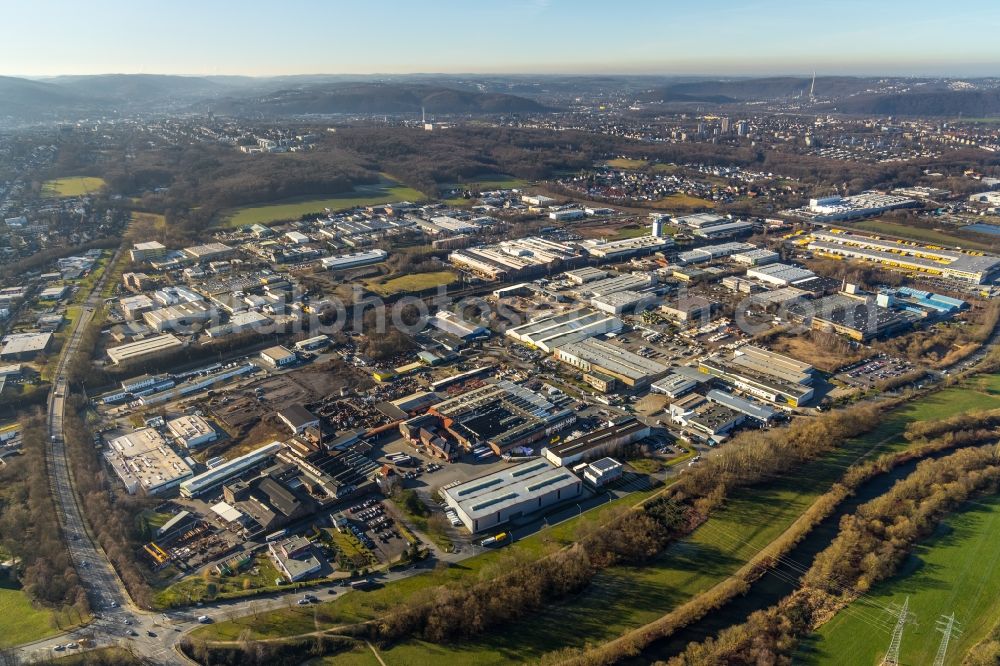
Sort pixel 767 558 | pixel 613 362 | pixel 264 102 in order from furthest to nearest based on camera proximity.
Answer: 1. pixel 264 102
2. pixel 613 362
3. pixel 767 558

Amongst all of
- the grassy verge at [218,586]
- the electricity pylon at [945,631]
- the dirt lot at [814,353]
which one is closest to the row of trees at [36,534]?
the grassy verge at [218,586]

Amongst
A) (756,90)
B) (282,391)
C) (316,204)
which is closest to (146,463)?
(282,391)

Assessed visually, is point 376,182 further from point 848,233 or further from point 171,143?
point 848,233

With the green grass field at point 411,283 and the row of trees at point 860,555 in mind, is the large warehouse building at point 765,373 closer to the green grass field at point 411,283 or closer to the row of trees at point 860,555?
the row of trees at point 860,555

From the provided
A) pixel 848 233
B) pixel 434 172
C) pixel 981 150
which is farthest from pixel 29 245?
pixel 981 150

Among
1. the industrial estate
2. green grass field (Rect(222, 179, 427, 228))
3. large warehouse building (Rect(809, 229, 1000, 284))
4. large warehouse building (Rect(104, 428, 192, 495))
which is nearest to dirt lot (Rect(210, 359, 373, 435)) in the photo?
the industrial estate

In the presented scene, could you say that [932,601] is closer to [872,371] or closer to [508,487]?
[508,487]
